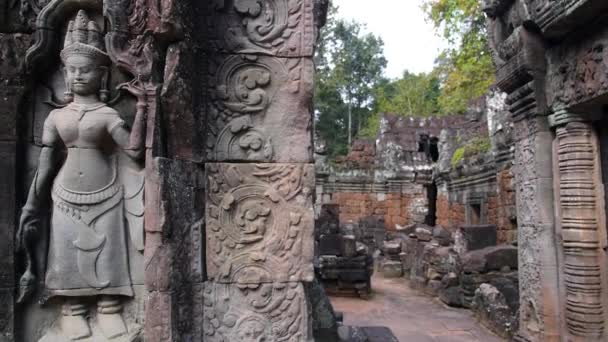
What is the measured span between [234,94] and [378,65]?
35.1 meters

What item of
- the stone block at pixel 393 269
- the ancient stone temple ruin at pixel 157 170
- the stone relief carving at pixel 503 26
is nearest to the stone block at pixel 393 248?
the stone block at pixel 393 269

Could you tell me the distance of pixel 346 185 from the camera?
18.1 meters

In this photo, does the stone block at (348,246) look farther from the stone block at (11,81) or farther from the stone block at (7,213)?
the stone block at (11,81)

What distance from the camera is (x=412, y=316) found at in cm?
713

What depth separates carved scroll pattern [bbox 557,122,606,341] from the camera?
3.77m

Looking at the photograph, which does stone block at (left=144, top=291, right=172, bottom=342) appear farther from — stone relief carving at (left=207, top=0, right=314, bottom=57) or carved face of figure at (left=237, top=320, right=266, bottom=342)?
stone relief carving at (left=207, top=0, right=314, bottom=57)

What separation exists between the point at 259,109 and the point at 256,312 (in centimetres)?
114

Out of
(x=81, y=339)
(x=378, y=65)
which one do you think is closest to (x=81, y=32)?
(x=81, y=339)

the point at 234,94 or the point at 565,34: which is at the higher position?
the point at 565,34

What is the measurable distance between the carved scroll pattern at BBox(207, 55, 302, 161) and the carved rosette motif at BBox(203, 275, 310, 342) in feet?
2.42

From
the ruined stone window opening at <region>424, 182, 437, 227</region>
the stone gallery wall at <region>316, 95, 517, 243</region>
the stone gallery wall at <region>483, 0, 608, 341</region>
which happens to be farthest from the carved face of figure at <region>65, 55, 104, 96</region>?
the ruined stone window opening at <region>424, 182, 437, 227</region>

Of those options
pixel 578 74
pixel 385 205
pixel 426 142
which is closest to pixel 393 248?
pixel 385 205

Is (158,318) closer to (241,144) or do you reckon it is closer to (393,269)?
(241,144)

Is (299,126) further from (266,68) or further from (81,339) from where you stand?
(81,339)
